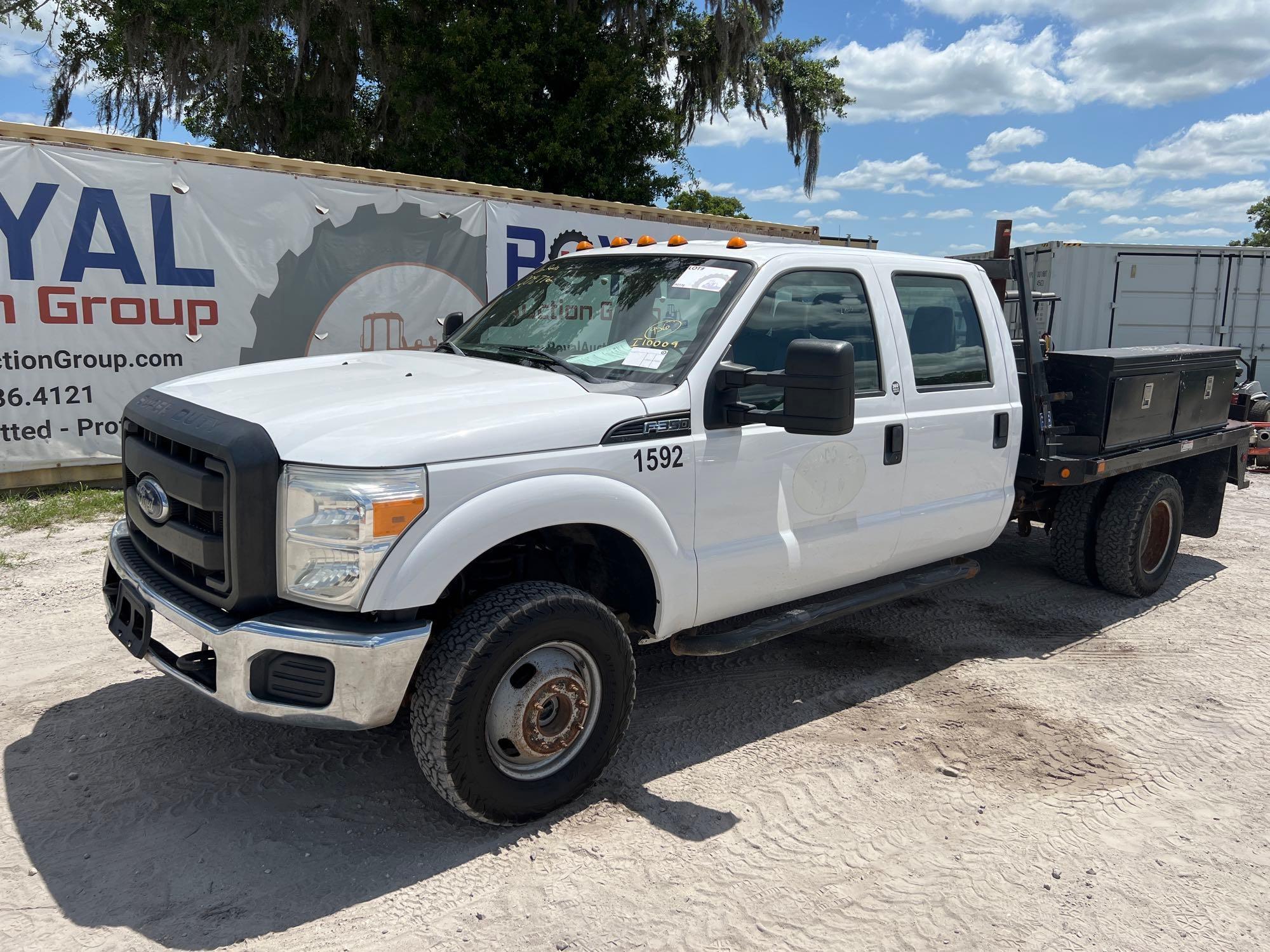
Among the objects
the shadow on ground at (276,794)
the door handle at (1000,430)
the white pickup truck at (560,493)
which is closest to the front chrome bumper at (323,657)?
the white pickup truck at (560,493)

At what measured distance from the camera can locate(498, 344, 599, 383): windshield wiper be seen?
3.59m

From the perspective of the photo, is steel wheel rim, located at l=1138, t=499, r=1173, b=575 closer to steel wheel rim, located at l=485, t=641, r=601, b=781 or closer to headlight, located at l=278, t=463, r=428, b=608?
steel wheel rim, located at l=485, t=641, r=601, b=781

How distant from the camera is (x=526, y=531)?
3.05m

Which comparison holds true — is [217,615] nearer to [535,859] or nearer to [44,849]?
[44,849]

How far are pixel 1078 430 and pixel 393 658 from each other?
434 centimetres

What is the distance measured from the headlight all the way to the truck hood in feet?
0.16

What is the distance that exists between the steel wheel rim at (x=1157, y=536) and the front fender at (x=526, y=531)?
3.88 metres

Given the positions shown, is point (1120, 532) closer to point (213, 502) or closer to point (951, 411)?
point (951, 411)

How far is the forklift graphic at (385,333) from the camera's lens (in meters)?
9.48

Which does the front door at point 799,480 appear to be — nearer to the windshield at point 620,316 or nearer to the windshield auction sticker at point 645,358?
the windshield at point 620,316

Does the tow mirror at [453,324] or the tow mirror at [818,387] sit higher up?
the tow mirror at [453,324]

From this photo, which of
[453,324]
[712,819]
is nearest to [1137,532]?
[712,819]

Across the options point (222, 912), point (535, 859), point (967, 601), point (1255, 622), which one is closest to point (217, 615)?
point (222, 912)

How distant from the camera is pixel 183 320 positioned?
8297mm
